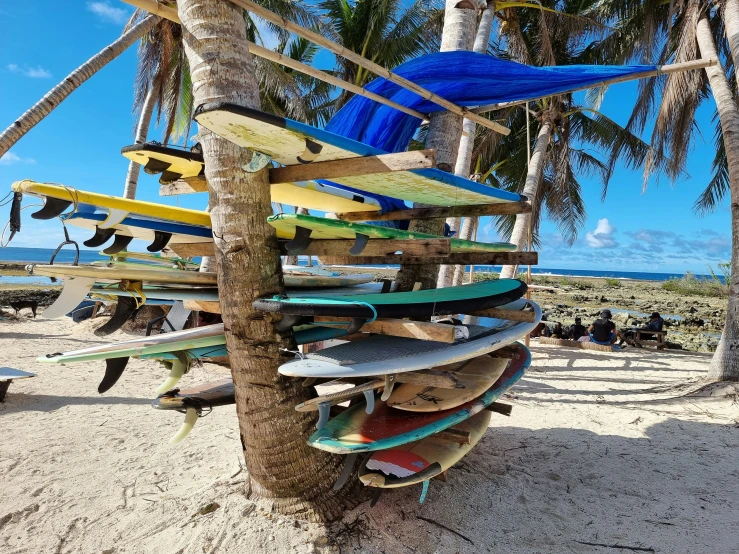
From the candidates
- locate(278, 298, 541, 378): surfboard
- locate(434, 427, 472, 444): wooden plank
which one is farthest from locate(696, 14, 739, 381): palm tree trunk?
locate(434, 427, 472, 444): wooden plank

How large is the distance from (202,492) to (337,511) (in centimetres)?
100

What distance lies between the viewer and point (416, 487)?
317 centimetres

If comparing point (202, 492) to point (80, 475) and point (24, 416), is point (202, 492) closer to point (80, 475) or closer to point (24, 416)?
point (80, 475)

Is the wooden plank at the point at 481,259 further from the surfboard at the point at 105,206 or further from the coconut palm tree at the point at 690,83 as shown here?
the coconut palm tree at the point at 690,83

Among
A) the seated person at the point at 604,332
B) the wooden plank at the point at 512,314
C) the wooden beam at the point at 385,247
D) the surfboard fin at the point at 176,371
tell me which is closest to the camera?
the wooden beam at the point at 385,247

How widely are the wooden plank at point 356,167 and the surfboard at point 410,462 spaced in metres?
1.65

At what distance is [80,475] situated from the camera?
345cm

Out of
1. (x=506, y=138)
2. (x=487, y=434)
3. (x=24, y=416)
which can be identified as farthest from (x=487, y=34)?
(x=506, y=138)

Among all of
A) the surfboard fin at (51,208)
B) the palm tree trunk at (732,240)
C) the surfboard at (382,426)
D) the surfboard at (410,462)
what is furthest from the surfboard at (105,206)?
the palm tree trunk at (732,240)

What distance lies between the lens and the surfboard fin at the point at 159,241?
3.24m

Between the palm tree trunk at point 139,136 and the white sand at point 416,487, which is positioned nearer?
the white sand at point 416,487

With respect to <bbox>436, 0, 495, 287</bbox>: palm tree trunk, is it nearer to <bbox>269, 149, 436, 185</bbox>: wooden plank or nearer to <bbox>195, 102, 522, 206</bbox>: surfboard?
<bbox>195, 102, 522, 206</bbox>: surfboard

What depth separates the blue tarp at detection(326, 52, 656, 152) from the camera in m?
3.60

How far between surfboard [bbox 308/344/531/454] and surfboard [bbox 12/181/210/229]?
1675 millimetres
